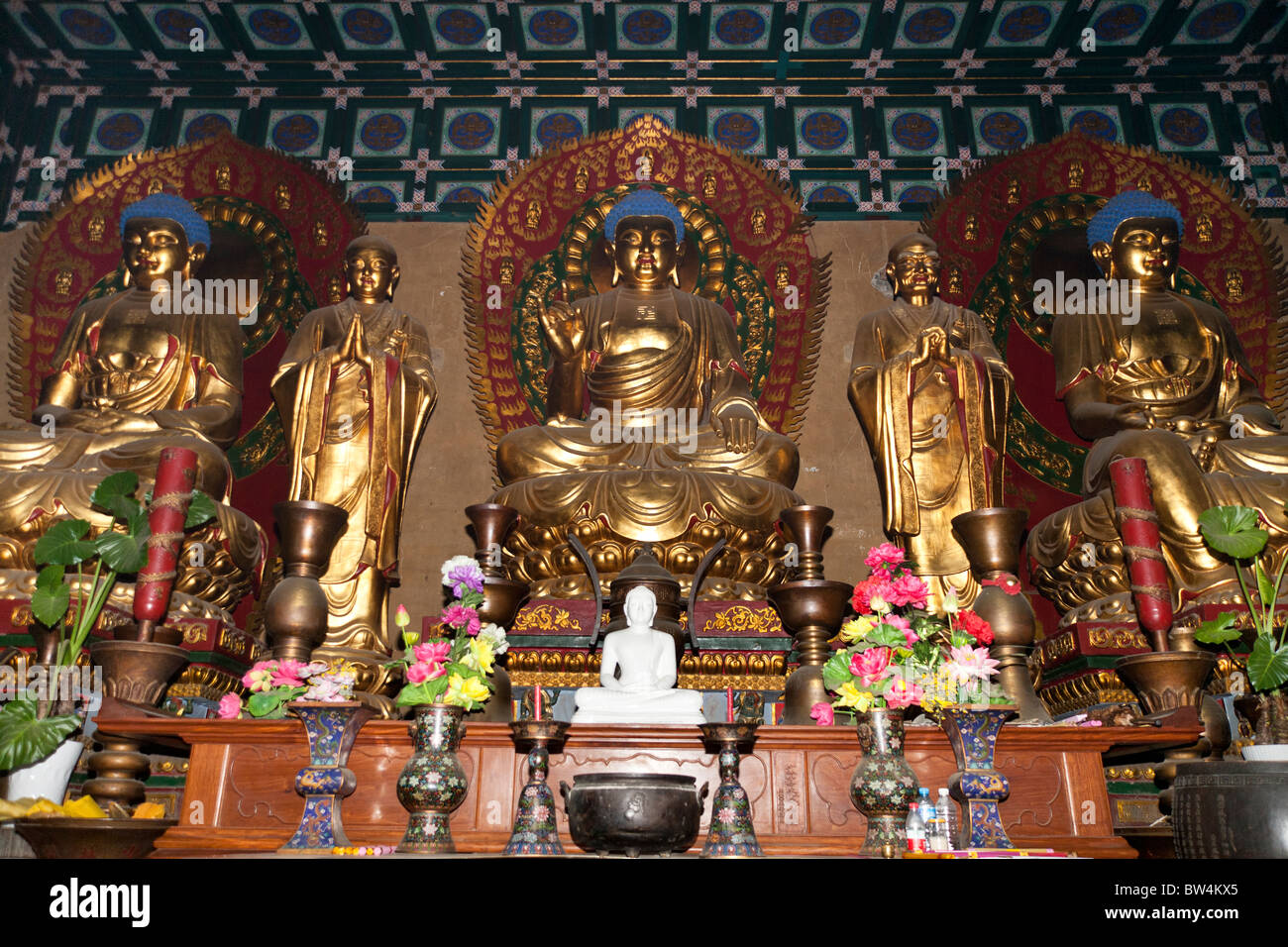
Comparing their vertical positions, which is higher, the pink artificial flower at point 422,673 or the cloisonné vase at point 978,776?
the pink artificial flower at point 422,673

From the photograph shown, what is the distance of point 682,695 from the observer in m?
2.91

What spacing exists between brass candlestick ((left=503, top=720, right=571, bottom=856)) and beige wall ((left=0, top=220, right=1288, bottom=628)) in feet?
9.73

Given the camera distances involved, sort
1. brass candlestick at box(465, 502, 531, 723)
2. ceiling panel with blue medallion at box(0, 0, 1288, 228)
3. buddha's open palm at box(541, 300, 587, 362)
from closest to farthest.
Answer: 1. brass candlestick at box(465, 502, 531, 723)
2. buddha's open palm at box(541, 300, 587, 362)
3. ceiling panel with blue medallion at box(0, 0, 1288, 228)

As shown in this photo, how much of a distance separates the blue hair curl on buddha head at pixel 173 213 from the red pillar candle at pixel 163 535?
2596 mm

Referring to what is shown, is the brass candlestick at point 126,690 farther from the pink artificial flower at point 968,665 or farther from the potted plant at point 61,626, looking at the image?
the pink artificial flower at point 968,665

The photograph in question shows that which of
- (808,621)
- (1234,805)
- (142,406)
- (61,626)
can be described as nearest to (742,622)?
(808,621)

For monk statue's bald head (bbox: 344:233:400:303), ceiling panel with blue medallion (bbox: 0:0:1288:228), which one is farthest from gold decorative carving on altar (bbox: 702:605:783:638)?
ceiling panel with blue medallion (bbox: 0:0:1288:228)

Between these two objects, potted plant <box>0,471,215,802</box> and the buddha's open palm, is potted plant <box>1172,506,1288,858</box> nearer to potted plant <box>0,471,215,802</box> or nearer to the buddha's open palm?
potted plant <box>0,471,215,802</box>

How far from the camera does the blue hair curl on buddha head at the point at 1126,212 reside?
18.4ft

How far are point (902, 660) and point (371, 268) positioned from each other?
12.3 ft

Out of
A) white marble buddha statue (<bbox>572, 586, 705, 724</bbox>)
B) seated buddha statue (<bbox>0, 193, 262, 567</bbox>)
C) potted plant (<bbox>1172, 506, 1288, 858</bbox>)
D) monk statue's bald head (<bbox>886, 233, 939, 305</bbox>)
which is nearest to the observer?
potted plant (<bbox>1172, 506, 1288, 858</bbox>)

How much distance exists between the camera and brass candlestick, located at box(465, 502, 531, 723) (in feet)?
10.1

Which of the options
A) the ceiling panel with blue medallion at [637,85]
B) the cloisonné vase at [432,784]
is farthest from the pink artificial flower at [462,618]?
the ceiling panel with blue medallion at [637,85]

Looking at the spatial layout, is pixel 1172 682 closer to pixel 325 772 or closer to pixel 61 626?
pixel 325 772
